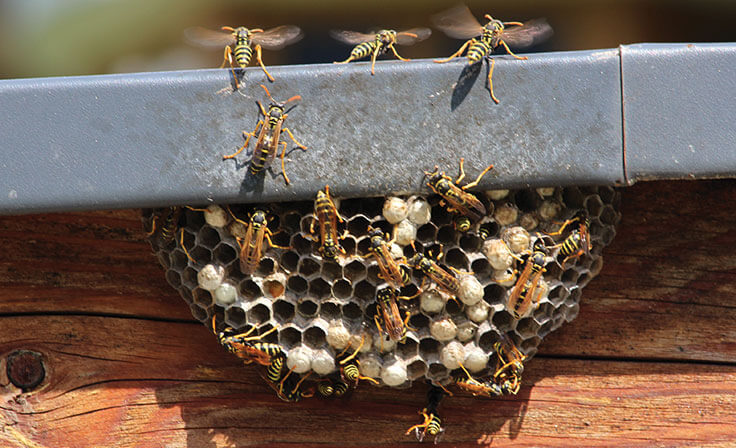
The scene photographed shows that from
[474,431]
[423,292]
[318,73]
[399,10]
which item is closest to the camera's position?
[318,73]

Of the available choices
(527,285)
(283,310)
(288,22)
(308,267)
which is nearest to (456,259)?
(527,285)

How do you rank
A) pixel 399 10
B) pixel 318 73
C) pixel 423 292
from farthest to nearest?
1. pixel 399 10
2. pixel 423 292
3. pixel 318 73

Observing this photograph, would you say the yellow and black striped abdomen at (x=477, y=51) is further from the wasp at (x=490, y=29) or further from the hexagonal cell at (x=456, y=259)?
the hexagonal cell at (x=456, y=259)

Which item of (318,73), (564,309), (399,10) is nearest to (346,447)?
(564,309)

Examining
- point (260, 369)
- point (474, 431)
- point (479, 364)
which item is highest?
point (260, 369)

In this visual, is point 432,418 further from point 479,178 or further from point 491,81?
point 491,81

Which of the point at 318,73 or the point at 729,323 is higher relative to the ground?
the point at 318,73

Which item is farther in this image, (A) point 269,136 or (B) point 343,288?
(B) point 343,288

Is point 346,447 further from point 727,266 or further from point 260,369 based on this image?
point 727,266
